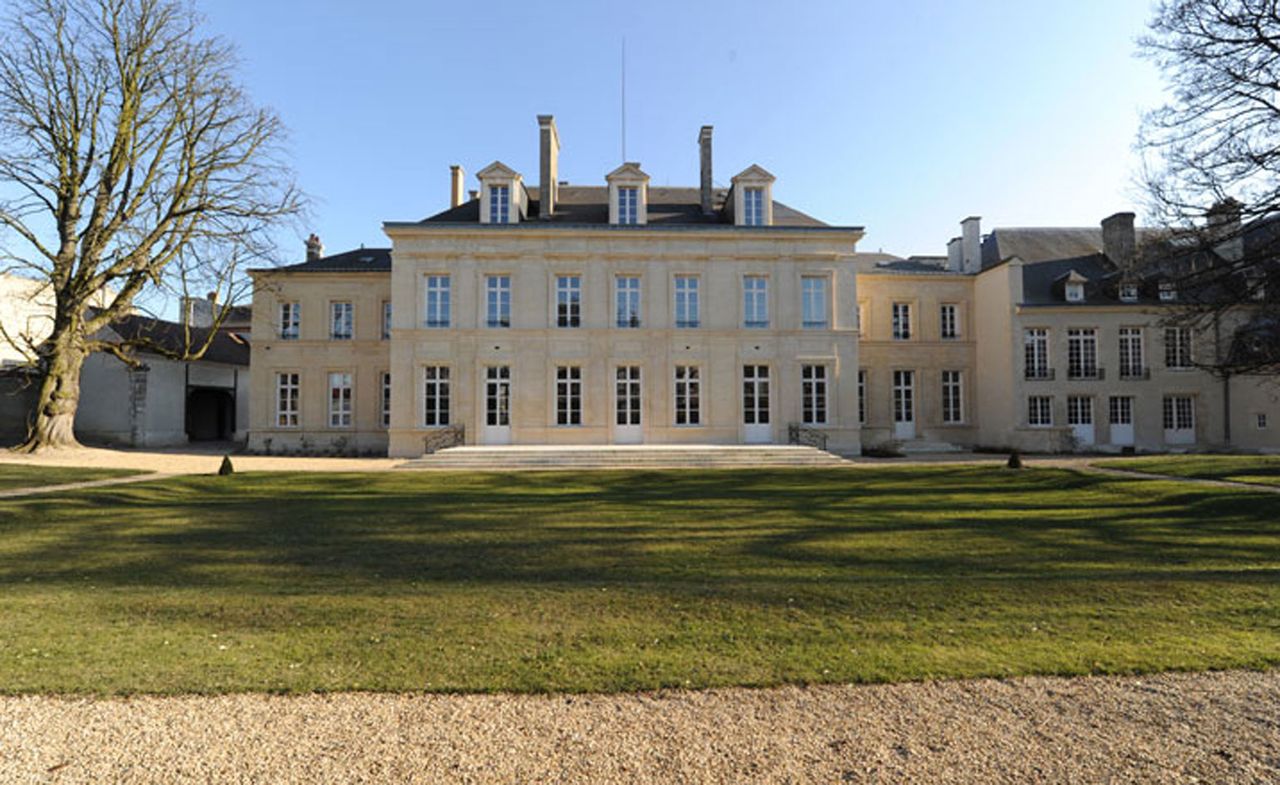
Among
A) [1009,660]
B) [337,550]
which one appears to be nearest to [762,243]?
[337,550]

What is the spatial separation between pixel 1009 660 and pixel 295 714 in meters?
4.08

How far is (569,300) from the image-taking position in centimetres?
2364

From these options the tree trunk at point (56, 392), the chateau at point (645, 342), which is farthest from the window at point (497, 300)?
A: the tree trunk at point (56, 392)

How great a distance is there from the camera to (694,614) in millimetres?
5039

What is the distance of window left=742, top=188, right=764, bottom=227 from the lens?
2402 cm

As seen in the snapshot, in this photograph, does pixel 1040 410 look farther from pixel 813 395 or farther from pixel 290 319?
pixel 290 319

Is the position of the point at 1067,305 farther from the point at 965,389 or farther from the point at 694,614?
the point at 694,614

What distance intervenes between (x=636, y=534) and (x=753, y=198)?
59.5ft

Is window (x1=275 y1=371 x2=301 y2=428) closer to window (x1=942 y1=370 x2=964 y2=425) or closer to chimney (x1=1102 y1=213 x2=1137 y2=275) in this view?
window (x1=942 y1=370 x2=964 y2=425)

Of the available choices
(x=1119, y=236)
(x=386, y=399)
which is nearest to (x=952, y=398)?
(x=1119, y=236)

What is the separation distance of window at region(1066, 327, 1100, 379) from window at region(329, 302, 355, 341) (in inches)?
1132

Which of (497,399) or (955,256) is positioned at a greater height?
(955,256)

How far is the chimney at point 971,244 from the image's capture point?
1132 inches

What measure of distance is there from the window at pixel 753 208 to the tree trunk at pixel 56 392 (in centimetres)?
2207
